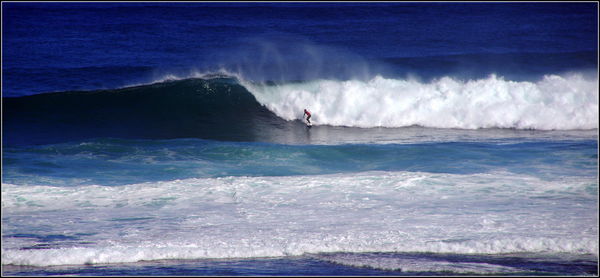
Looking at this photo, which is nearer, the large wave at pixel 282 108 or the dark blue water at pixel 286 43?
the large wave at pixel 282 108

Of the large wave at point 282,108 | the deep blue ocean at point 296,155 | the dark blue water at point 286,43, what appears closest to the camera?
the deep blue ocean at point 296,155

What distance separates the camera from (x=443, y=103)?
16.2 m

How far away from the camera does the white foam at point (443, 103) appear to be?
15.2 m

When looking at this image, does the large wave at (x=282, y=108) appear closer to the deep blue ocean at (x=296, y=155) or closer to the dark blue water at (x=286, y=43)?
the deep blue ocean at (x=296, y=155)

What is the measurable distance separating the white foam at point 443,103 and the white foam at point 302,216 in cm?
551

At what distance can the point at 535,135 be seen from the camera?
14.0 meters

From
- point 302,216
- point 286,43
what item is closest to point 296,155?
point 302,216

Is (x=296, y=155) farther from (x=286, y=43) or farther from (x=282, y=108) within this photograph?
(x=286, y=43)

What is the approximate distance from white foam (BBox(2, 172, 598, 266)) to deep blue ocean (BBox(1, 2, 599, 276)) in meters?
0.04

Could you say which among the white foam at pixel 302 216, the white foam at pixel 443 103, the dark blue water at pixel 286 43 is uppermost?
the dark blue water at pixel 286 43

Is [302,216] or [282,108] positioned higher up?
[282,108]

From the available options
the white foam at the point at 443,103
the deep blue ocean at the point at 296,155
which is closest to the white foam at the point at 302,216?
the deep blue ocean at the point at 296,155

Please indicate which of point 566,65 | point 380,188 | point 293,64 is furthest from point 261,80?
point 566,65

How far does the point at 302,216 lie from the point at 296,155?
14.3 feet
